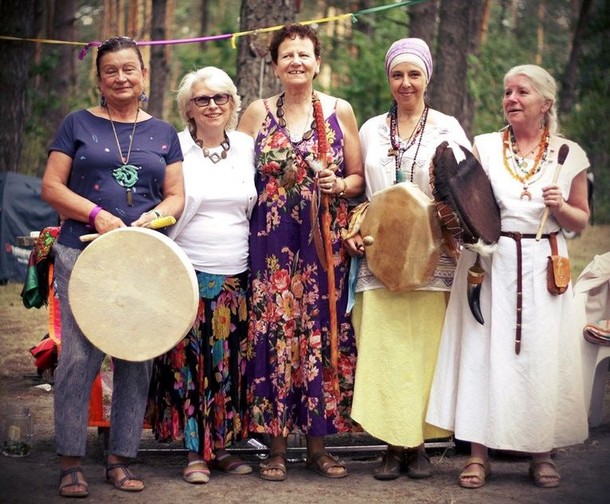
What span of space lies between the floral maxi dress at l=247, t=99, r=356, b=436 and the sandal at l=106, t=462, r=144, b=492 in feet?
2.01

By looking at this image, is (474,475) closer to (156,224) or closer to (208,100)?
(156,224)

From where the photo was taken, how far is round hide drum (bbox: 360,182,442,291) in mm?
4477

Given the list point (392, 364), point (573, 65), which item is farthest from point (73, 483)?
point (573, 65)

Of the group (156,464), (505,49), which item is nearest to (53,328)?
(156,464)

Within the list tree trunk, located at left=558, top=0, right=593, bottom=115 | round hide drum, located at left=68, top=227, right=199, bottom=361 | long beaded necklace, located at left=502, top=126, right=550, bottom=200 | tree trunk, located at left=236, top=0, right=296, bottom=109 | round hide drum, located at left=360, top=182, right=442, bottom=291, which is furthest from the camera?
tree trunk, located at left=558, top=0, right=593, bottom=115

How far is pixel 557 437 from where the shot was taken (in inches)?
182

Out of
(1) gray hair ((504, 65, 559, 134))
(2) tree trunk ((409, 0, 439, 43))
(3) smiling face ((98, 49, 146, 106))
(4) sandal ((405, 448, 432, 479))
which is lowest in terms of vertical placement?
(4) sandal ((405, 448, 432, 479))

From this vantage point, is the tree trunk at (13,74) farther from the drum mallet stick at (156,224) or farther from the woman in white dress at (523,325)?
the woman in white dress at (523,325)

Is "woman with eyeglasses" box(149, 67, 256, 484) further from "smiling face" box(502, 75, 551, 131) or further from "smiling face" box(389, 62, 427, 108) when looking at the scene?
"smiling face" box(502, 75, 551, 131)

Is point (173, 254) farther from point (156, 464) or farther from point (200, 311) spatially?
point (156, 464)

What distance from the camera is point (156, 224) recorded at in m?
4.34

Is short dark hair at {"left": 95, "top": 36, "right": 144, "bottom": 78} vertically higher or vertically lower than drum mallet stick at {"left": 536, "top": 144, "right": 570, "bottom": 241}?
higher

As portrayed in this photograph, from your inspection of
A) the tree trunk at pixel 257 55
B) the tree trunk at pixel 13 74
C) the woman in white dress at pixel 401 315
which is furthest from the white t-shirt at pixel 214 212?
the tree trunk at pixel 13 74

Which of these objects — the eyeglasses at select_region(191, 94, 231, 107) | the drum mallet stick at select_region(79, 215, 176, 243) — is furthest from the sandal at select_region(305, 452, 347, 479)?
the eyeglasses at select_region(191, 94, 231, 107)
